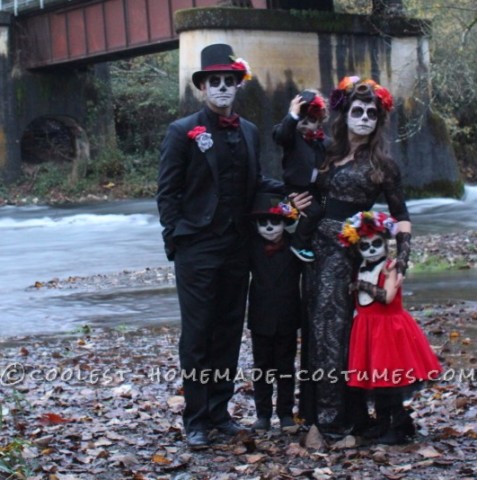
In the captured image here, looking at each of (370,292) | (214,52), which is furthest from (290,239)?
(214,52)

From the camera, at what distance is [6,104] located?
4175 cm

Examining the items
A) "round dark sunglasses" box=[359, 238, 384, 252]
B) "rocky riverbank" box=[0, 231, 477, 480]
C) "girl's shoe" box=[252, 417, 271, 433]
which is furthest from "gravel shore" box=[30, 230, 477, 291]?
"round dark sunglasses" box=[359, 238, 384, 252]

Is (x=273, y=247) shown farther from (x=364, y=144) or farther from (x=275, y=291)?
(x=364, y=144)

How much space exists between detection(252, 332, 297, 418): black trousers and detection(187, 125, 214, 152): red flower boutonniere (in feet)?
3.77

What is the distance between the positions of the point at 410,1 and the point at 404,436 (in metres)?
33.1

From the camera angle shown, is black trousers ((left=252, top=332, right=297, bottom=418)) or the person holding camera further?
black trousers ((left=252, top=332, right=297, bottom=418))

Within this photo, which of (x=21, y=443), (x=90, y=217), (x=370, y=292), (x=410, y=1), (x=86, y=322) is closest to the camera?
(x=21, y=443)

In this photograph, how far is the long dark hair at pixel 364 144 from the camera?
5.96 m

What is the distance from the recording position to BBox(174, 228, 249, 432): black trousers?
603cm

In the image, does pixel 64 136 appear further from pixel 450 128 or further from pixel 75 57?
pixel 450 128

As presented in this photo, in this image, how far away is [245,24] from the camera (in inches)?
1225

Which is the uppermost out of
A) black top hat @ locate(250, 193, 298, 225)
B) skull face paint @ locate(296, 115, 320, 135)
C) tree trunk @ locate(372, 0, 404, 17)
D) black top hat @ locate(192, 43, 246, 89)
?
tree trunk @ locate(372, 0, 404, 17)

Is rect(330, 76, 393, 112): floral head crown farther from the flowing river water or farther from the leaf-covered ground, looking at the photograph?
the flowing river water

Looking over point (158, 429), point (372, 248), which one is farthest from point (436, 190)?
point (372, 248)
